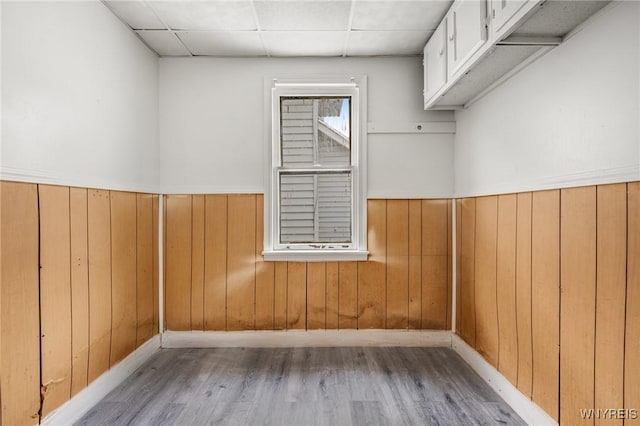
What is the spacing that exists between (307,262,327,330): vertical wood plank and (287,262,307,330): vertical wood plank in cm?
4

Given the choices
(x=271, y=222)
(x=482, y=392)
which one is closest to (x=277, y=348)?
(x=271, y=222)

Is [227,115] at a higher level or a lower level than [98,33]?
lower

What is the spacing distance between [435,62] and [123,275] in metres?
2.76

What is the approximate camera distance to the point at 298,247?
3137 mm

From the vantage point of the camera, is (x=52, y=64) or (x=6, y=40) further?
(x=52, y=64)

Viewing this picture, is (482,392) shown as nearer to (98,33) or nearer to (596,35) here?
(596,35)

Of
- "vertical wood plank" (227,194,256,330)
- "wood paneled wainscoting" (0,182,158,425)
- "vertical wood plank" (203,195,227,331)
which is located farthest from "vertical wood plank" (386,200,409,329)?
"wood paneled wainscoting" (0,182,158,425)

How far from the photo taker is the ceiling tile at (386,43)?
8.83 feet

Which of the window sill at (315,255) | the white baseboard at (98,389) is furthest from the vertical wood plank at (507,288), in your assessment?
the white baseboard at (98,389)

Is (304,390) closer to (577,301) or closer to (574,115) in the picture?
(577,301)

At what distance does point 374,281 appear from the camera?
3.09m

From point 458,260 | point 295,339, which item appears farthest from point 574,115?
point 295,339

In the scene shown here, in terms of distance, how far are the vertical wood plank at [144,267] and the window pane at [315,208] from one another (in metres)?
1.09

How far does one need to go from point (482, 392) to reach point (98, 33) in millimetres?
3399
